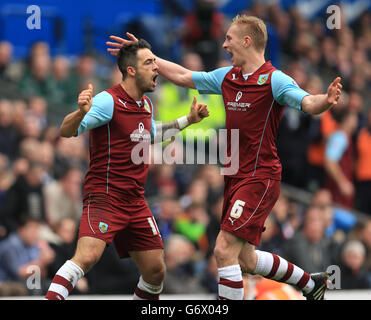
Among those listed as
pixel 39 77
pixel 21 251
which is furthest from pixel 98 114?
pixel 39 77

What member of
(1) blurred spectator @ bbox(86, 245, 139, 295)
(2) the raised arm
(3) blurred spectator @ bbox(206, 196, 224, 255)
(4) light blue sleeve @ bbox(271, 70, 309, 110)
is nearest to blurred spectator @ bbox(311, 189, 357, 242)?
(3) blurred spectator @ bbox(206, 196, 224, 255)

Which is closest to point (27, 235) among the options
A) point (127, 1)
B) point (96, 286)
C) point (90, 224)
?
point (96, 286)

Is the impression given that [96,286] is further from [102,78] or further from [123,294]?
[102,78]

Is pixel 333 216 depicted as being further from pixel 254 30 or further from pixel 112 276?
pixel 254 30

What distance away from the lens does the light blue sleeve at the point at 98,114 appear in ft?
22.8

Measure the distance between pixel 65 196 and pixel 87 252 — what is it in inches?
160

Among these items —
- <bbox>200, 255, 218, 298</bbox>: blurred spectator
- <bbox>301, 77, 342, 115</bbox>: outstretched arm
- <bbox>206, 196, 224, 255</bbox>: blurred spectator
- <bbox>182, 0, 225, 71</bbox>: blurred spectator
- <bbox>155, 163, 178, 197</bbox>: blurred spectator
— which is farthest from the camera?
<bbox>182, 0, 225, 71</bbox>: blurred spectator

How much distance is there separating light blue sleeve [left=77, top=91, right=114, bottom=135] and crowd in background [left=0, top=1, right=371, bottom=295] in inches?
123

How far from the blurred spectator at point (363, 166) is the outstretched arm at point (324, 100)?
6948mm

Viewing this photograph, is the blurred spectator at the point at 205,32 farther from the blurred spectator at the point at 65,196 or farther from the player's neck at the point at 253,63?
the player's neck at the point at 253,63

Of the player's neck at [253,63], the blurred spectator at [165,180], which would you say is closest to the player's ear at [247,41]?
the player's neck at [253,63]

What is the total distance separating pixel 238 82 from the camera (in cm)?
727

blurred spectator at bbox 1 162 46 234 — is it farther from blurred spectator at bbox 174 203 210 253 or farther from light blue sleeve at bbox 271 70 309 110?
light blue sleeve at bbox 271 70 309 110

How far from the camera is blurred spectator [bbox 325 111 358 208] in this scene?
42.6ft
